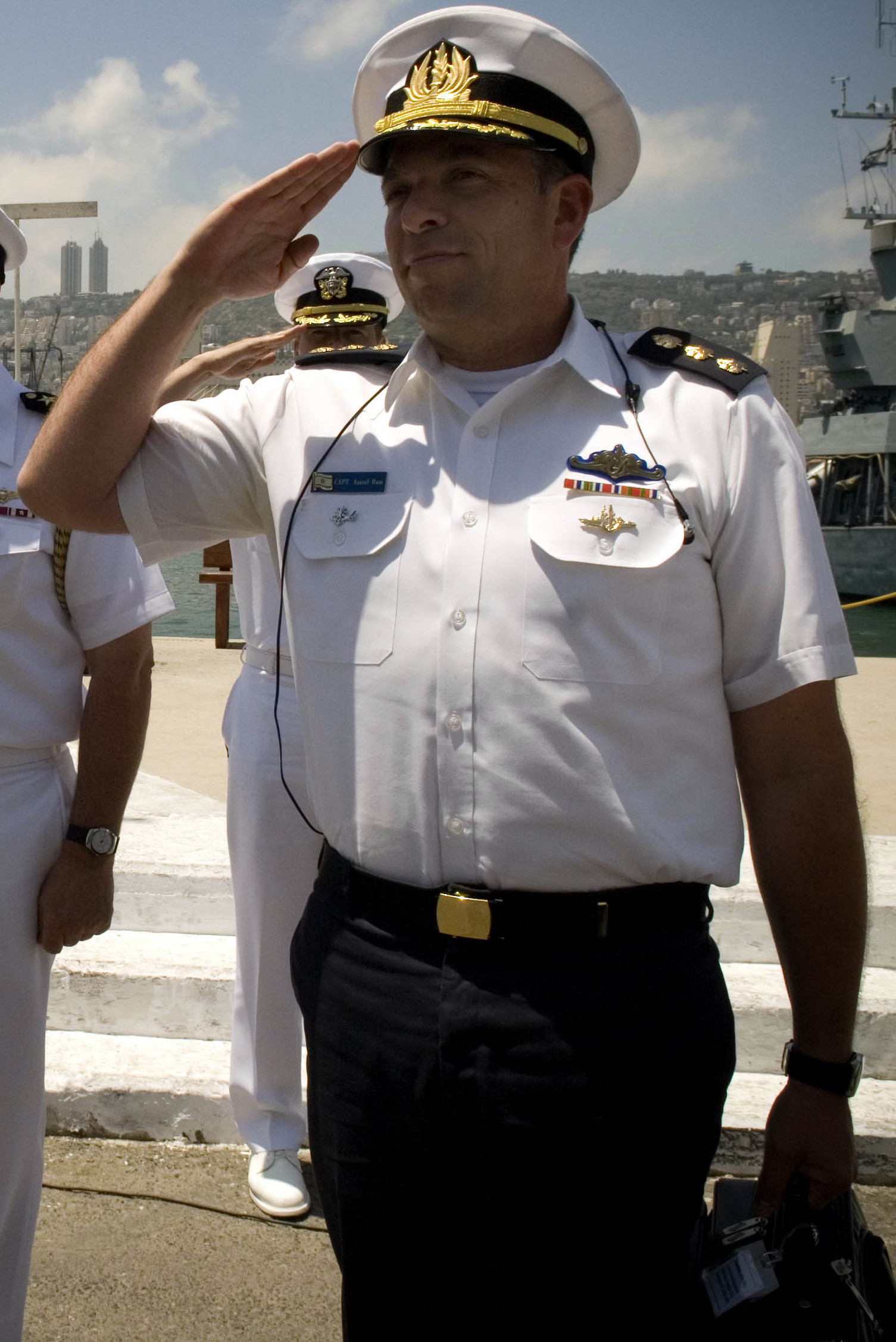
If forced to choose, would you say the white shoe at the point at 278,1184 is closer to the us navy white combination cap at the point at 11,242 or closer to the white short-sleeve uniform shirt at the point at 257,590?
the white short-sleeve uniform shirt at the point at 257,590

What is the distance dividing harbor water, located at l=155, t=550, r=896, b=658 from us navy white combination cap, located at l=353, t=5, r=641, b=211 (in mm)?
15518

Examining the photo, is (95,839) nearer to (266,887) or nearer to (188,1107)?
(266,887)

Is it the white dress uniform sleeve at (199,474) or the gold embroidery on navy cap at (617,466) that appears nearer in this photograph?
the gold embroidery on navy cap at (617,466)

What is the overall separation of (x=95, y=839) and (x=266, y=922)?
1.06 meters

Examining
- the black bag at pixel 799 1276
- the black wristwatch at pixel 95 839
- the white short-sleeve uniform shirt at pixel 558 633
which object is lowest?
the black bag at pixel 799 1276

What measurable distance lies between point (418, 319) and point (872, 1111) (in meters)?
2.67

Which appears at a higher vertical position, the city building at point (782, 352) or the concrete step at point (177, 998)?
the city building at point (782, 352)

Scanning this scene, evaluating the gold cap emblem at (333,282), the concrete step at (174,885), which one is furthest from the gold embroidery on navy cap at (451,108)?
the concrete step at (174,885)

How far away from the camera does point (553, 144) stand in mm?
1802

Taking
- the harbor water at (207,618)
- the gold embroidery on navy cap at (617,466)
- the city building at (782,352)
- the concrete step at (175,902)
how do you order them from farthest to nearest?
the city building at (782,352) < the harbor water at (207,618) < the concrete step at (175,902) < the gold embroidery on navy cap at (617,466)

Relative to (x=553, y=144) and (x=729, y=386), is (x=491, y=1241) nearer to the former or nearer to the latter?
(x=729, y=386)

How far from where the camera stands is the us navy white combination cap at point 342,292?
149 inches

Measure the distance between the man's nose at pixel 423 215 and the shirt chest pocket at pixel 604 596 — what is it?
0.47m

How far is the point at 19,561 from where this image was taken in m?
2.27
